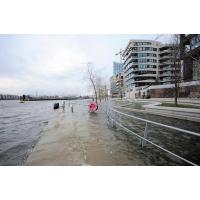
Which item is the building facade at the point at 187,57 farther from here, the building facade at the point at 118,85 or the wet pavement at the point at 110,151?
the building facade at the point at 118,85

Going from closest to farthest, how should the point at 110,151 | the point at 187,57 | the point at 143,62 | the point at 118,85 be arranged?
1. the point at 110,151
2. the point at 187,57
3. the point at 143,62
4. the point at 118,85

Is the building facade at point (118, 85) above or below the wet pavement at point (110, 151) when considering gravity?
above

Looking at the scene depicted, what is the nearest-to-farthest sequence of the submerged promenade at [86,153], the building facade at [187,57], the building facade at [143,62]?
1. the submerged promenade at [86,153]
2. the building facade at [187,57]
3. the building facade at [143,62]

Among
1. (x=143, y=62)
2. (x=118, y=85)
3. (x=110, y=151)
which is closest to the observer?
(x=110, y=151)

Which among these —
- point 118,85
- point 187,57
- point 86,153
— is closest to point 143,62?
point 187,57

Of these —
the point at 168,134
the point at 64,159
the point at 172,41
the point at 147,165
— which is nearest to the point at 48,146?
the point at 64,159

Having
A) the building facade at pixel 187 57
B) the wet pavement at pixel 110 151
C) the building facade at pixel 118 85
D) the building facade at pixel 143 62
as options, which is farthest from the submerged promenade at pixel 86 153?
the building facade at pixel 118 85

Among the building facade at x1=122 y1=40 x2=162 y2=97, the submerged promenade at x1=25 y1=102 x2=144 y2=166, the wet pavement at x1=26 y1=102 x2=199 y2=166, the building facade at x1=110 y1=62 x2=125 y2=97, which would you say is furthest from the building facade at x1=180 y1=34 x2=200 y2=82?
the building facade at x1=110 y1=62 x2=125 y2=97

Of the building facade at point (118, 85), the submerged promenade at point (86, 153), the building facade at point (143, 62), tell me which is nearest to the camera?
the submerged promenade at point (86, 153)

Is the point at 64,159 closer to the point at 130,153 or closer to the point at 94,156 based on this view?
the point at 94,156

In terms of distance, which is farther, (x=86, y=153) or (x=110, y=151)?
(x=110, y=151)

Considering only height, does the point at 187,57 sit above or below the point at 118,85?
above

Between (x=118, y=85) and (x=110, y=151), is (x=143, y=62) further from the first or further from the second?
(x=110, y=151)

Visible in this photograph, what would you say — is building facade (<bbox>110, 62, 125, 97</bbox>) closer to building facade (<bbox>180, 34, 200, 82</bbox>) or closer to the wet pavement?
building facade (<bbox>180, 34, 200, 82</bbox>)
